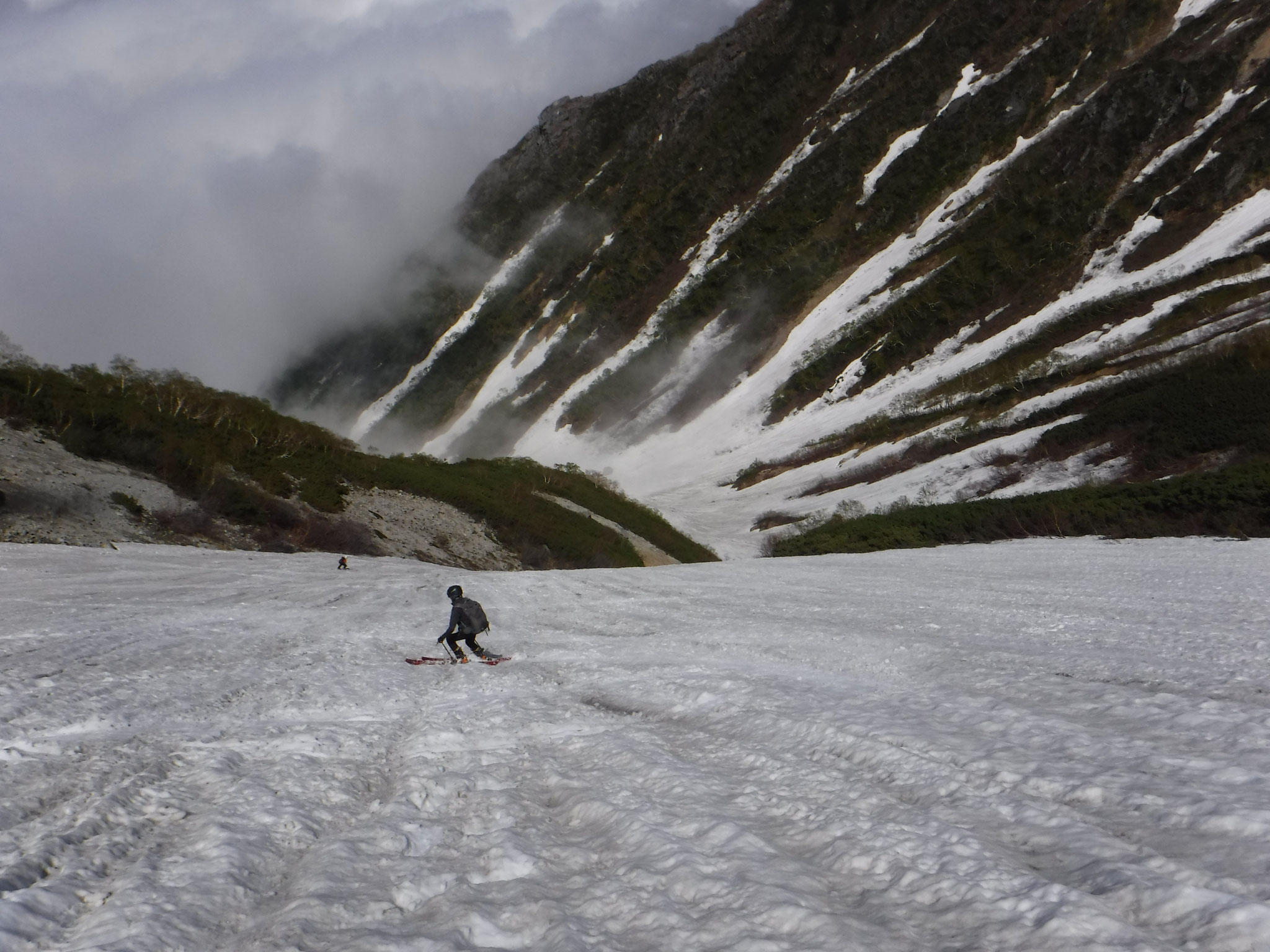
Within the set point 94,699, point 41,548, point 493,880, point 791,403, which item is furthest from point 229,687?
point 791,403

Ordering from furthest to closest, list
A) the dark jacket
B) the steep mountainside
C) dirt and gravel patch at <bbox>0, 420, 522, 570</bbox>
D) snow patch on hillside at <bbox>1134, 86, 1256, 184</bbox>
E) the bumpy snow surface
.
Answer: snow patch on hillside at <bbox>1134, 86, 1256, 184</bbox> → the steep mountainside → dirt and gravel patch at <bbox>0, 420, 522, 570</bbox> → the dark jacket → the bumpy snow surface

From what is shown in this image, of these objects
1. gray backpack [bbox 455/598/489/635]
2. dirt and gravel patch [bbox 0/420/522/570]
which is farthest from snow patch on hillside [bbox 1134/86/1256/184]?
gray backpack [bbox 455/598/489/635]

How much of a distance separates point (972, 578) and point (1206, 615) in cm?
619

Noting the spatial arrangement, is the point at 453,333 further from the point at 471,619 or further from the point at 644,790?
the point at 644,790

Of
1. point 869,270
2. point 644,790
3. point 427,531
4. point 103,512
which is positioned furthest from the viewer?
point 869,270

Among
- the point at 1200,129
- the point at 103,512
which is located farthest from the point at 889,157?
the point at 103,512

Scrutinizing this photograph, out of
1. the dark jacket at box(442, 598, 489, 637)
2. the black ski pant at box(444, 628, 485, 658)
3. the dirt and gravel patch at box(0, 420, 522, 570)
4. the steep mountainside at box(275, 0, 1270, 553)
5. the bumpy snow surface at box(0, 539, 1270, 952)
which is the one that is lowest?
the bumpy snow surface at box(0, 539, 1270, 952)

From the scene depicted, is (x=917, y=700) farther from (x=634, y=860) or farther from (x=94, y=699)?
(x=94, y=699)

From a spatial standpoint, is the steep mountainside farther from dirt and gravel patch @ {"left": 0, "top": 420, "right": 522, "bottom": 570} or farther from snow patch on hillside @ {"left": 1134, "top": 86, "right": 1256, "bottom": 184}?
dirt and gravel patch @ {"left": 0, "top": 420, "right": 522, "bottom": 570}

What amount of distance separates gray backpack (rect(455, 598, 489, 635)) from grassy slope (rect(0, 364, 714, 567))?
17104 millimetres

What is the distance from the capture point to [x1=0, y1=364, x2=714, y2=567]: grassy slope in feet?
76.7

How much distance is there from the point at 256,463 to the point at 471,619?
21.9 meters

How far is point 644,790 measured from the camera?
169 inches

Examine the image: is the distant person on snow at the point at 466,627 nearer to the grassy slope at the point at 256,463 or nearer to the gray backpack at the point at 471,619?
the gray backpack at the point at 471,619
